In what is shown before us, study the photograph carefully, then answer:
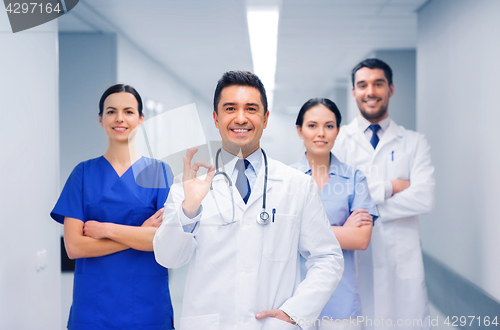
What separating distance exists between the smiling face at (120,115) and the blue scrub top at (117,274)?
24 centimetres

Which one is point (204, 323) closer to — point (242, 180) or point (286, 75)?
point (242, 180)

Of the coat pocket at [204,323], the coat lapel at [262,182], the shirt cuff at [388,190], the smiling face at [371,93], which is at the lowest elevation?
the coat pocket at [204,323]

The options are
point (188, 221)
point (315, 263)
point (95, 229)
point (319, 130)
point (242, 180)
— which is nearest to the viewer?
point (188, 221)

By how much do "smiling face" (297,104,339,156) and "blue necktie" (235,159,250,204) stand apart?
0.46 meters

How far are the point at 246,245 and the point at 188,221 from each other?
218 mm

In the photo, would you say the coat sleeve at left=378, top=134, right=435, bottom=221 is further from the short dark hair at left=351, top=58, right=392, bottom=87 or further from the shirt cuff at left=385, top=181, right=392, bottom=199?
the short dark hair at left=351, top=58, right=392, bottom=87

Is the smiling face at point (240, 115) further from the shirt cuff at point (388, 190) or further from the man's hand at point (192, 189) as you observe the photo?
the shirt cuff at point (388, 190)

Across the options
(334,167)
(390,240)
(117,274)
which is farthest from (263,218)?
(390,240)

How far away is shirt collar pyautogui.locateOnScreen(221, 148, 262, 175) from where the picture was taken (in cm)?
123

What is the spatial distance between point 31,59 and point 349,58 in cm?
153

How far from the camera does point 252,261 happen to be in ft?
3.59

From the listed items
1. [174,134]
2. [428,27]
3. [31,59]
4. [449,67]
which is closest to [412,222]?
[449,67]

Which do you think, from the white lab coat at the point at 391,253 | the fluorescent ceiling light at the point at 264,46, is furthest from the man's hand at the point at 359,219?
the fluorescent ceiling light at the point at 264,46

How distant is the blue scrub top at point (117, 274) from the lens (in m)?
1.41
